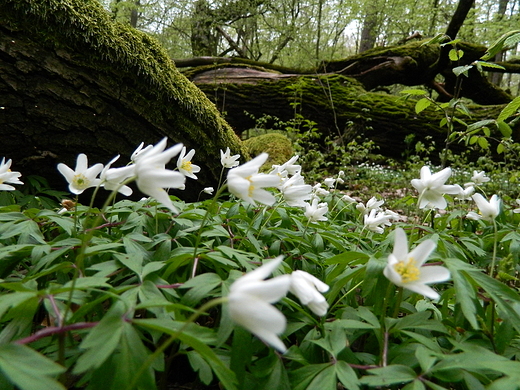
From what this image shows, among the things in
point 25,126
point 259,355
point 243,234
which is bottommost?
point 259,355

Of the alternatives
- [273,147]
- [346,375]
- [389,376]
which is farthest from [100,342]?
[273,147]

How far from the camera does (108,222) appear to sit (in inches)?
73.1

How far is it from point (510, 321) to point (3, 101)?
3706 mm

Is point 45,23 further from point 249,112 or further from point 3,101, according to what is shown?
point 249,112

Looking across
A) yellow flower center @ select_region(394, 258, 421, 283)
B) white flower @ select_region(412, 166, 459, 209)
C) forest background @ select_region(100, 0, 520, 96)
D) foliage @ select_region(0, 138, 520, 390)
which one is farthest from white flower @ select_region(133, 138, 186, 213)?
forest background @ select_region(100, 0, 520, 96)

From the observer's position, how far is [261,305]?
722mm

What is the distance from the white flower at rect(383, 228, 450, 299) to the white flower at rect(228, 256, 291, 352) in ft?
1.52

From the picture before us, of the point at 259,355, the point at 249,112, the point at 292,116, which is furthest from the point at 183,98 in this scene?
the point at 292,116

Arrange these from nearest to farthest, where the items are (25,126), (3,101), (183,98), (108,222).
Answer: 1. (108,222)
2. (3,101)
3. (25,126)
4. (183,98)

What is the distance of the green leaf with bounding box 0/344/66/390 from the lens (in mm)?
705

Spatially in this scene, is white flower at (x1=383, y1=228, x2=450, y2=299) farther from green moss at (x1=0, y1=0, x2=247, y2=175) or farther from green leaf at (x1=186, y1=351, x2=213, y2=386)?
green moss at (x1=0, y1=0, x2=247, y2=175)

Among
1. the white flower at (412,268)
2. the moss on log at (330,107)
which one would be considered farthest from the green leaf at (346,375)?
the moss on log at (330,107)

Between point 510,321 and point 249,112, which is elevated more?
point 249,112

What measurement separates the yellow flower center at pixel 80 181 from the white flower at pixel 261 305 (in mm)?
1177
